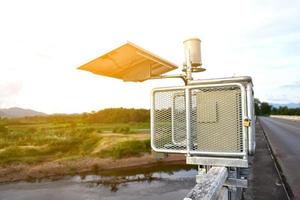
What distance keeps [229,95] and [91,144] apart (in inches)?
1733

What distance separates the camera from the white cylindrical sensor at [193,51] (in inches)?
156

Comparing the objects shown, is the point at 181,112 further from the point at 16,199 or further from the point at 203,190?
the point at 16,199

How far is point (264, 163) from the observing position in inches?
377

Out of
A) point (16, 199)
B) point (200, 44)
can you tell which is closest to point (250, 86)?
→ point (200, 44)

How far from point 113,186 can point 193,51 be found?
21.3 m

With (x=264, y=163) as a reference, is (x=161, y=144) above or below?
above

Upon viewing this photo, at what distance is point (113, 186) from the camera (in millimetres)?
23500

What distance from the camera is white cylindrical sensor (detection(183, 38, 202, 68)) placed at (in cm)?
396

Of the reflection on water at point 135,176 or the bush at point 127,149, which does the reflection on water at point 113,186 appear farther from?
the bush at point 127,149

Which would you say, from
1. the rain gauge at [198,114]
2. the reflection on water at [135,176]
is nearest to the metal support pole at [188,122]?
the rain gauge at [198,114]

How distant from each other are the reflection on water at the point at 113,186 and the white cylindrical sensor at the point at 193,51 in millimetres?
16417

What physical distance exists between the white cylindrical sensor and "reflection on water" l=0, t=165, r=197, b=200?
53.9 ft

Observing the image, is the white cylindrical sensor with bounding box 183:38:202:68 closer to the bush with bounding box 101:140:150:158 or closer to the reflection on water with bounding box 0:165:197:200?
the reflection on water with bounding box 0:165:197:200

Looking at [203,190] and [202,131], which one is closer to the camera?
[203,190]
